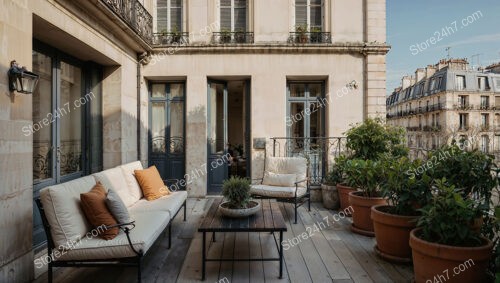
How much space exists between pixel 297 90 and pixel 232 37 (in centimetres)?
189

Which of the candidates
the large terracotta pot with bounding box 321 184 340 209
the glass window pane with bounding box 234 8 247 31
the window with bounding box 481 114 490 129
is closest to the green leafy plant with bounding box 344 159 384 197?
the large terracotta pot with bounding box 321 184 340 209

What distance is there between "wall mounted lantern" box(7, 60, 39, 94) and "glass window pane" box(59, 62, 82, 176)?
1.52m

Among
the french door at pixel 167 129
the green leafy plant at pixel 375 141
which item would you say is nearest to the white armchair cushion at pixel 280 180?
the green leafy plant at pixel 375 141

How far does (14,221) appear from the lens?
9.79ft

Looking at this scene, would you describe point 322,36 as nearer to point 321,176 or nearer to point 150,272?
point 321,176

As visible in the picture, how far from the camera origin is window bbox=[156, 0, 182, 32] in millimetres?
7242

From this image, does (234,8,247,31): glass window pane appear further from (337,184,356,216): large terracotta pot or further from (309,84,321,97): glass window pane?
(337,184,356,216): large terracotta pot

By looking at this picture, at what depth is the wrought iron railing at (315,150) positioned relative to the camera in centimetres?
691

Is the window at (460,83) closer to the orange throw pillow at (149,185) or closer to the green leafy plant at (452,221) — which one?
the green leafy plant at (452,221)

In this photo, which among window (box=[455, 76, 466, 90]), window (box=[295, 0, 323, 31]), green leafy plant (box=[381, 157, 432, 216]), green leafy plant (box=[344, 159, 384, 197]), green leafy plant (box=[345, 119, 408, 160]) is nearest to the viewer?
green leafy plant (box=[381, 157, 432, 216])

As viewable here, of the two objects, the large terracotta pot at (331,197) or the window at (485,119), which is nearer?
the large terracotta pot at (331,197)

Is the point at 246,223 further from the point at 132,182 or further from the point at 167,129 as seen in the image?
the point at 167,129

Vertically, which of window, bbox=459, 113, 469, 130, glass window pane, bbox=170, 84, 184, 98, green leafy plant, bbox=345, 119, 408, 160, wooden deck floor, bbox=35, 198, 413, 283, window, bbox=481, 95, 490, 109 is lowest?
wooden deck floor, bbox=35, 198, 413, 283

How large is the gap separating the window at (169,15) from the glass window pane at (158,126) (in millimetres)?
1783
